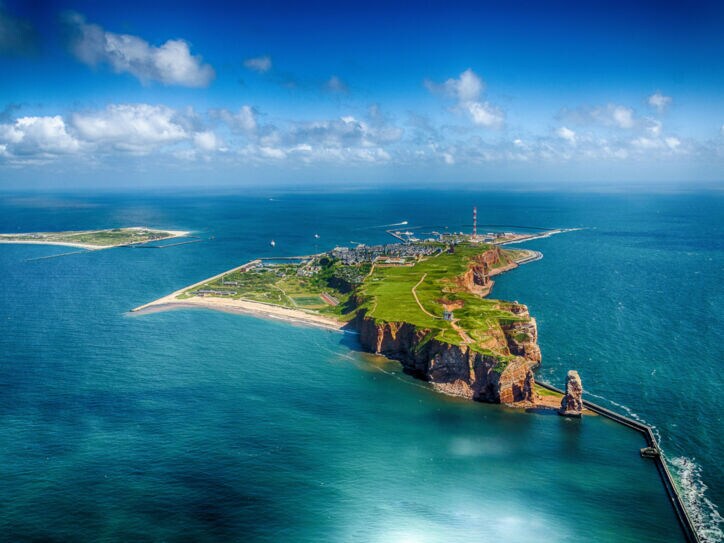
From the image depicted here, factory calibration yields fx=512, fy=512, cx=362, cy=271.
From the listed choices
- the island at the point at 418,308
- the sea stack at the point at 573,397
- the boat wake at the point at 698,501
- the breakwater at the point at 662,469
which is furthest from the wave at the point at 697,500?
the island at the point at 418,308

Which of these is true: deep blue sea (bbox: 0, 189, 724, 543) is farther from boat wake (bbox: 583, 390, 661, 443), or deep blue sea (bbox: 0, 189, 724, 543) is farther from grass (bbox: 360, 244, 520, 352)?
grass (bbox: 360, 244, 520, 352)

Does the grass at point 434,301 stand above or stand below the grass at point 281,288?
above

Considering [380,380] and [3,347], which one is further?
[3,347]

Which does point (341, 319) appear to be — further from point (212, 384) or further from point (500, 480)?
point (500, 480)

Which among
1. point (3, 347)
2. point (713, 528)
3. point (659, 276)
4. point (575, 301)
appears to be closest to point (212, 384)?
point (3, 347)

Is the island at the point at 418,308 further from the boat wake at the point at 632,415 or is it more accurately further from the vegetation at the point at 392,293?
the boat wake at the point at 632,415

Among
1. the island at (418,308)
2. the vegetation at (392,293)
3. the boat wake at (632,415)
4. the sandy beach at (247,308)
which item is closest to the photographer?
the boat wake at (632,415)
